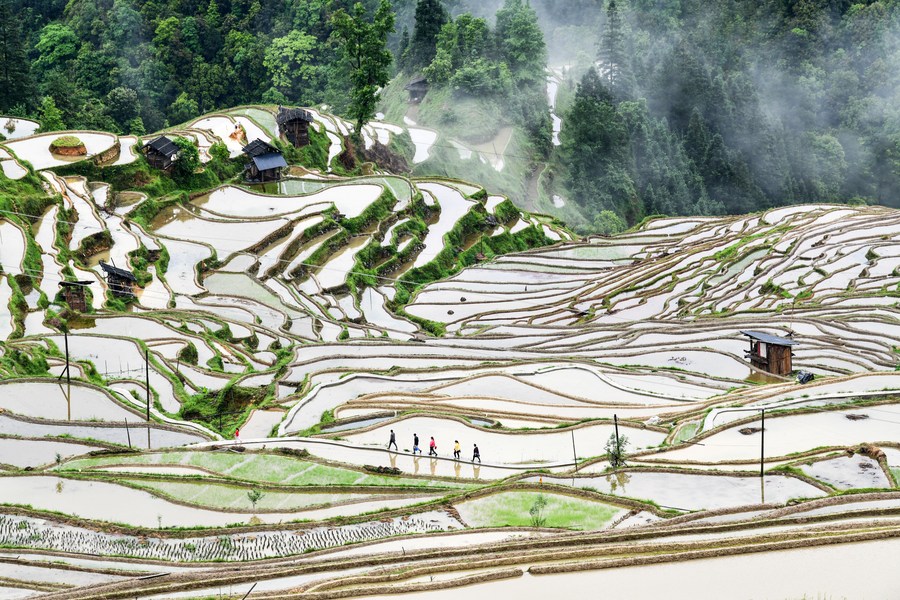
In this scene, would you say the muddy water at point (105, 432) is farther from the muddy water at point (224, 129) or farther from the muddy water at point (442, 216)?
the muddy water at point (224, 129)

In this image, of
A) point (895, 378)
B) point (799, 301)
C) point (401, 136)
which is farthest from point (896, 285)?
point (401, 136)

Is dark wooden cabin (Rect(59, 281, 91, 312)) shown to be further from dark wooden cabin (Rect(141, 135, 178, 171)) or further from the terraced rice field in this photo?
dark wooden cabin (Rect(141, 135, 178, 171))

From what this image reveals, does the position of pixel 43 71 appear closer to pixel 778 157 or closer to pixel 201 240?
pixel 201 240

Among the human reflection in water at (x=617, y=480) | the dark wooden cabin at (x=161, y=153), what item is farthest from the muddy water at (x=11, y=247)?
the human reflection in water at (x=617, y=480)

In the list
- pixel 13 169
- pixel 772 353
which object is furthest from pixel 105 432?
pixel 13 169

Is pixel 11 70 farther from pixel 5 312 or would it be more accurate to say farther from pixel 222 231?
pixel 5 312
